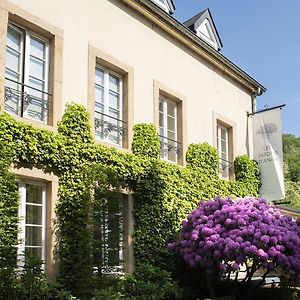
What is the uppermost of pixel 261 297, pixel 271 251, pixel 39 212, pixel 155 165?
pixel 155 165

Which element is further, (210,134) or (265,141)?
(265,141)

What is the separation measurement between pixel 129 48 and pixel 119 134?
7.40 feet

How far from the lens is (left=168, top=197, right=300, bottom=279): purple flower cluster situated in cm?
1180

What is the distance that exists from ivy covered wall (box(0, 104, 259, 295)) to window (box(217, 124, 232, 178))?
3.42ft

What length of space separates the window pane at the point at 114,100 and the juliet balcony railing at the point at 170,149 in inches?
67.8

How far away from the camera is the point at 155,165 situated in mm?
12969

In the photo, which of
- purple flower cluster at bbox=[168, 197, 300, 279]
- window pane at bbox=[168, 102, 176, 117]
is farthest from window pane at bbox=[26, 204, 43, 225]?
window pane at bbox=[168, 102, 176, 117]

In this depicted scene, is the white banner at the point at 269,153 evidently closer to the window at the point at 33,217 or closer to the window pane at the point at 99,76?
the window pane at the point at 99,76

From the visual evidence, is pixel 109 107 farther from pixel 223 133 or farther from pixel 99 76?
pixel 223 133

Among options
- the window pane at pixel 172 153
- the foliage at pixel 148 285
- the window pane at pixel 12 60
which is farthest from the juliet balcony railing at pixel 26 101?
the window pane at pixel 172 153

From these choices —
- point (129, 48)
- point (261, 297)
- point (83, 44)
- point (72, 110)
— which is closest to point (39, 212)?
point (72, 110)

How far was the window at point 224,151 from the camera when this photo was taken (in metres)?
16.6

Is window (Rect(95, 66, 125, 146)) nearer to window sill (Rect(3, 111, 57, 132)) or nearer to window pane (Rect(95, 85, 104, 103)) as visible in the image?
window pane (Rect(95, 85, 104, 103))

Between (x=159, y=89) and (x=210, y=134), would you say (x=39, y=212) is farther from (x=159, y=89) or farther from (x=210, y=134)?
(x=210, y=134)
